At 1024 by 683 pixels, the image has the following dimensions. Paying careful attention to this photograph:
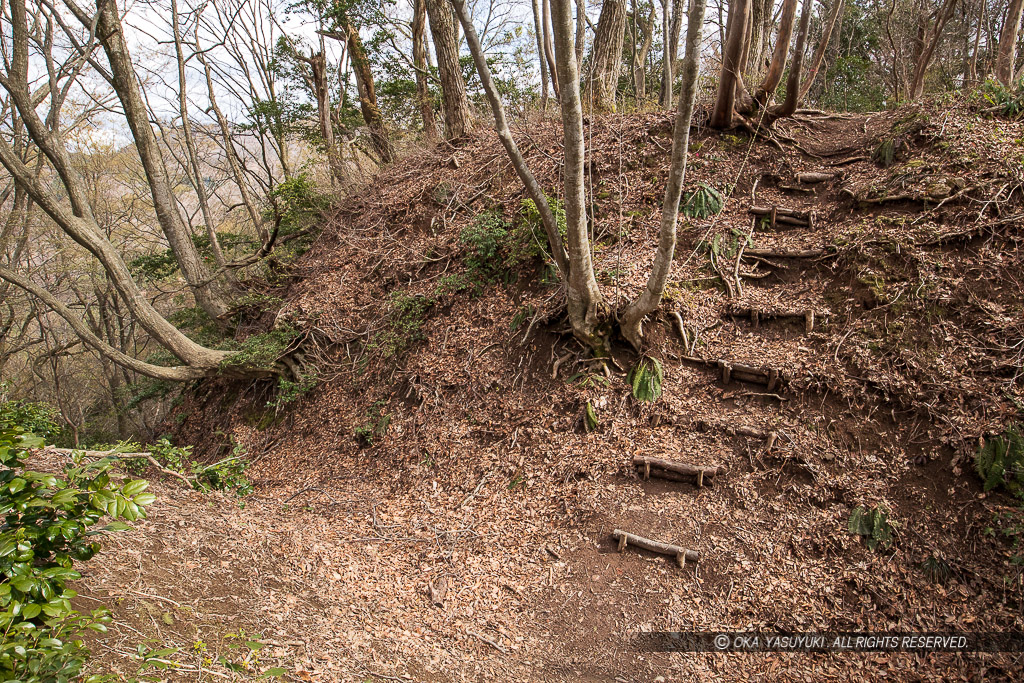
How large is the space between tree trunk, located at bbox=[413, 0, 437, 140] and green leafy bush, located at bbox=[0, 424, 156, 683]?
1026cm

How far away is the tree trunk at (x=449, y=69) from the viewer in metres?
9.89

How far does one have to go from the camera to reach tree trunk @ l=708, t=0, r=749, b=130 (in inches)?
260

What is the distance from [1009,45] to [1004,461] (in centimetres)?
794

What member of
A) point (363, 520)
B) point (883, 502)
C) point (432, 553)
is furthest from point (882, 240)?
point (363, 520)

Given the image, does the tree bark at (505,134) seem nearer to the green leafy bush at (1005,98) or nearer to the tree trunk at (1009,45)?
the green leafy bush at (1005,98)

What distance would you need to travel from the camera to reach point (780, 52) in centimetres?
694

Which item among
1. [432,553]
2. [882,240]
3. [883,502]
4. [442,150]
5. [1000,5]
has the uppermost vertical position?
[1000,5]

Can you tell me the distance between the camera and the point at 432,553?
5355 mm

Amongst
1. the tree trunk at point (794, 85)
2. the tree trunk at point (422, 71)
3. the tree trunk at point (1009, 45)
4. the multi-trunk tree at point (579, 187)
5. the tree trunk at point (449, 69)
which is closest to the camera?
the multi-trunk tree at point (579, 187)

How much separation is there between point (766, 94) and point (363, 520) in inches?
337

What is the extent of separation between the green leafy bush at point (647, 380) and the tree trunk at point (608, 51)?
581 centimetres

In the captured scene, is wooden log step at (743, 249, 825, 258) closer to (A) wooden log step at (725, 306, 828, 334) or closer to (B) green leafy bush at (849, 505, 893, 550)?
(A) wooden log step at (725, 306, 828, 334)

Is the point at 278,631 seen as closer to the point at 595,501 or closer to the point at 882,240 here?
the point at 595,501

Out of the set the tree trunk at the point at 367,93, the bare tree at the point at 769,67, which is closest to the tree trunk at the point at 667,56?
the bare tree at the point at 769,67
